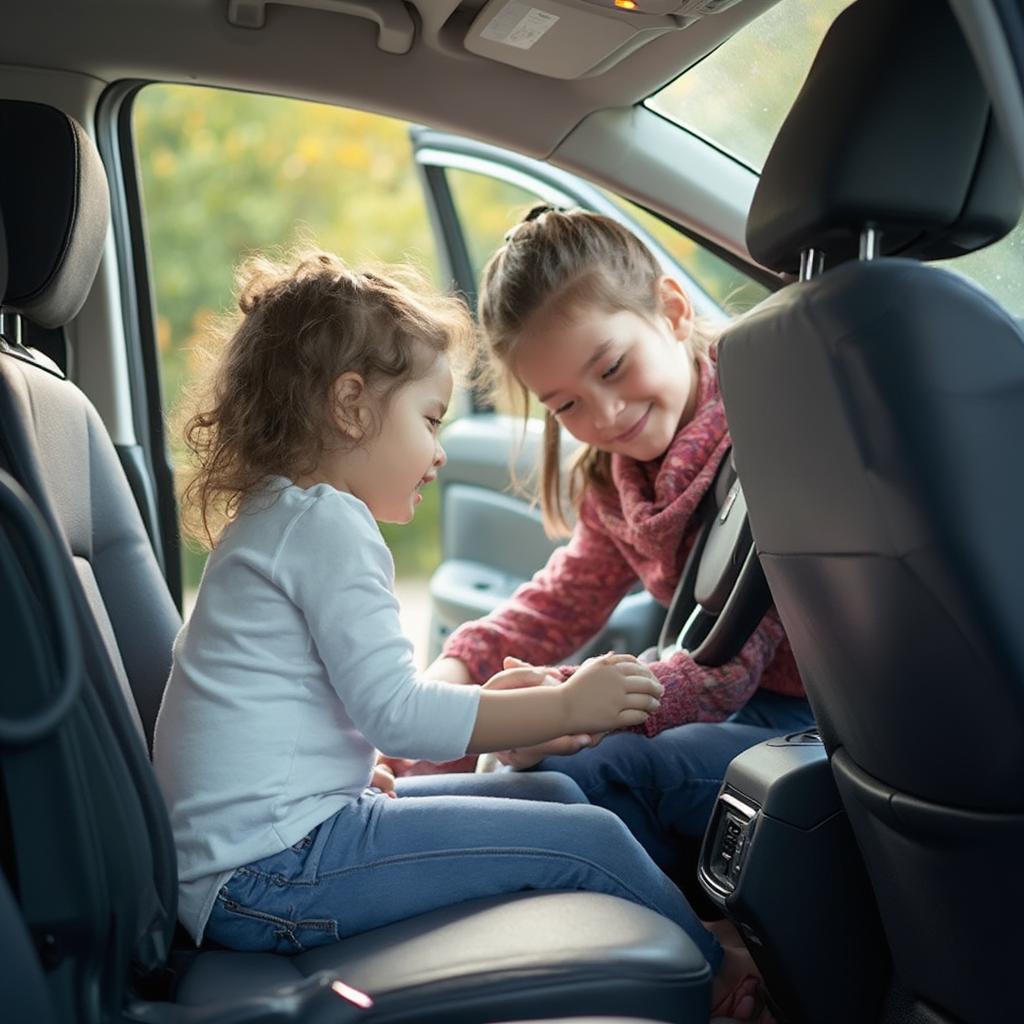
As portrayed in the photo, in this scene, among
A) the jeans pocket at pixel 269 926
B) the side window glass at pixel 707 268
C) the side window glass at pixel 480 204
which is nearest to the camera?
the jeans pocket at pixel 269 926

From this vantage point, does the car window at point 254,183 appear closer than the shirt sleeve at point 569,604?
No

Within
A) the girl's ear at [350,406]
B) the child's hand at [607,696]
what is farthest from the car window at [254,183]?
the child's hand at [607,696]

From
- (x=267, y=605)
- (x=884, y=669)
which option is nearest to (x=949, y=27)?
(x=884, y=669)

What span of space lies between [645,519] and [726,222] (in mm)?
481

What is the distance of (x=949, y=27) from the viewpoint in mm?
1271

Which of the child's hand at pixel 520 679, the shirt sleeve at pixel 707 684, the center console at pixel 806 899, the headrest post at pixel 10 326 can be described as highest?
the headrest post at pixel 10 326

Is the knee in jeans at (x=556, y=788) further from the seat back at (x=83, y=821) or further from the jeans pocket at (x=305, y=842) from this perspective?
the seat back at (x=83, y=821)

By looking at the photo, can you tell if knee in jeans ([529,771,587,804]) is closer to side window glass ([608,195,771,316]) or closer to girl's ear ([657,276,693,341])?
girl's ear ([657,276,693,341])

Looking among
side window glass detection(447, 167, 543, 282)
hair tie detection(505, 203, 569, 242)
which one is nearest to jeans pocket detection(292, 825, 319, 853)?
hair tie detection(505, 203, 569, 242)

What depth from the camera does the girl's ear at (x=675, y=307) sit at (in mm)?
2180

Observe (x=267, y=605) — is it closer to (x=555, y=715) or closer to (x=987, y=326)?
(x=555, y=715)

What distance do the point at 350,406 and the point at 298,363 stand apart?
0.27 feet

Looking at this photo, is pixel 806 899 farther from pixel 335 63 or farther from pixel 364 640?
pixel 335 63

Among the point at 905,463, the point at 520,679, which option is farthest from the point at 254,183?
the point at 905,463
